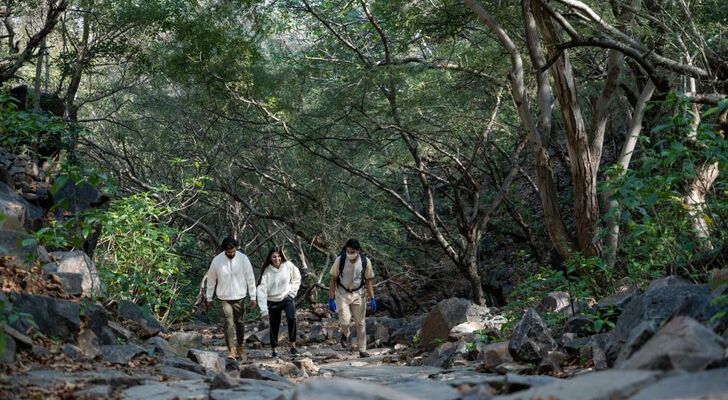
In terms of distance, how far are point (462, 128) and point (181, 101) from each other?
8586 millimetres

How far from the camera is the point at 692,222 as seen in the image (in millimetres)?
7867

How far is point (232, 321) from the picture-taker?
34.1ft

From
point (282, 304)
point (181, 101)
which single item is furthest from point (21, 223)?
point (181, 101)

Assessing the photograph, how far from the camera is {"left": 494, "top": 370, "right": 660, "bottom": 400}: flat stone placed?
3695mm

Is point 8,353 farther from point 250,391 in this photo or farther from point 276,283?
point 276,283

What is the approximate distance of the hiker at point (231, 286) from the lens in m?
10.2

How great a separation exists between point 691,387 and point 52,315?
5.89 metres

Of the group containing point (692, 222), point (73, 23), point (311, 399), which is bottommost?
point (311, 399)

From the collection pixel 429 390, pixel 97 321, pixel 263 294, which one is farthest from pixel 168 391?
pixel 263 294

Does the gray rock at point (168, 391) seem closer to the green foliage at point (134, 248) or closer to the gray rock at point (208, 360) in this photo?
the gray rock at point (208, 360)

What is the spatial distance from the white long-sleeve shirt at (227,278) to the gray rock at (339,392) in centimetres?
604

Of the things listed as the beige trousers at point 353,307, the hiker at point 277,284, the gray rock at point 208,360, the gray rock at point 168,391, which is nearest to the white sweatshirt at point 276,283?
the hiker at point 277,284

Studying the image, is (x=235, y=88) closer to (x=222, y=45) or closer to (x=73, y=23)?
(x=222, y=45)

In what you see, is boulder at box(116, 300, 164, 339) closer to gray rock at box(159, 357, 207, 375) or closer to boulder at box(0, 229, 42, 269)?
boulder at box(0, 229, 42, 269)
